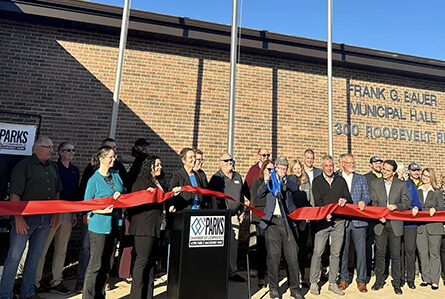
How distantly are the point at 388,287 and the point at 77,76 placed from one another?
8396 mm

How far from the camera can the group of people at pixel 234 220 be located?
4043 millimetres

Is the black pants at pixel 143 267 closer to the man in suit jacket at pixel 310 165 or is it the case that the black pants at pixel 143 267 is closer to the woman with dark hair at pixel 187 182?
the woman with dark hair at pixel 187 182

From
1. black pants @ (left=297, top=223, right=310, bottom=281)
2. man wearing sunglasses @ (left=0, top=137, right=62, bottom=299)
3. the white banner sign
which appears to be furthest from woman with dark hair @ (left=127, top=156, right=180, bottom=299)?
the white banner sign

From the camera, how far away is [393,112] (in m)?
10.4

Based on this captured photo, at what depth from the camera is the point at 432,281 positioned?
5.68m

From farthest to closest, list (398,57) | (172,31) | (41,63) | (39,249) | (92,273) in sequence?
(398,57)
(172,31)
(41,63)
(39,249)
(92,273)

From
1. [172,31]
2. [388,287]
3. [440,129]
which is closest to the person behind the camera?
[388,287]

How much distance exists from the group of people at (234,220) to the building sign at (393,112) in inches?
138

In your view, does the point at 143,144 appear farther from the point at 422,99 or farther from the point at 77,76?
the point at 422,99

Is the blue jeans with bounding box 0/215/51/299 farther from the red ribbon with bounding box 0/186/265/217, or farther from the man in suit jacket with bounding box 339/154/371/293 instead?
the man in suit jacket with bounding box 339/154/371/293

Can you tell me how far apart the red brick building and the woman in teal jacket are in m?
4.08

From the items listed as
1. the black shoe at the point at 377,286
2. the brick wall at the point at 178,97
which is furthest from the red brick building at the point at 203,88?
the black shoe at the point at 377,286

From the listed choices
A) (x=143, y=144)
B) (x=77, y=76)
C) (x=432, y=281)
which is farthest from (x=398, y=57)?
(x=77, y=76)

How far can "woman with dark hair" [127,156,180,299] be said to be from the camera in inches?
156
